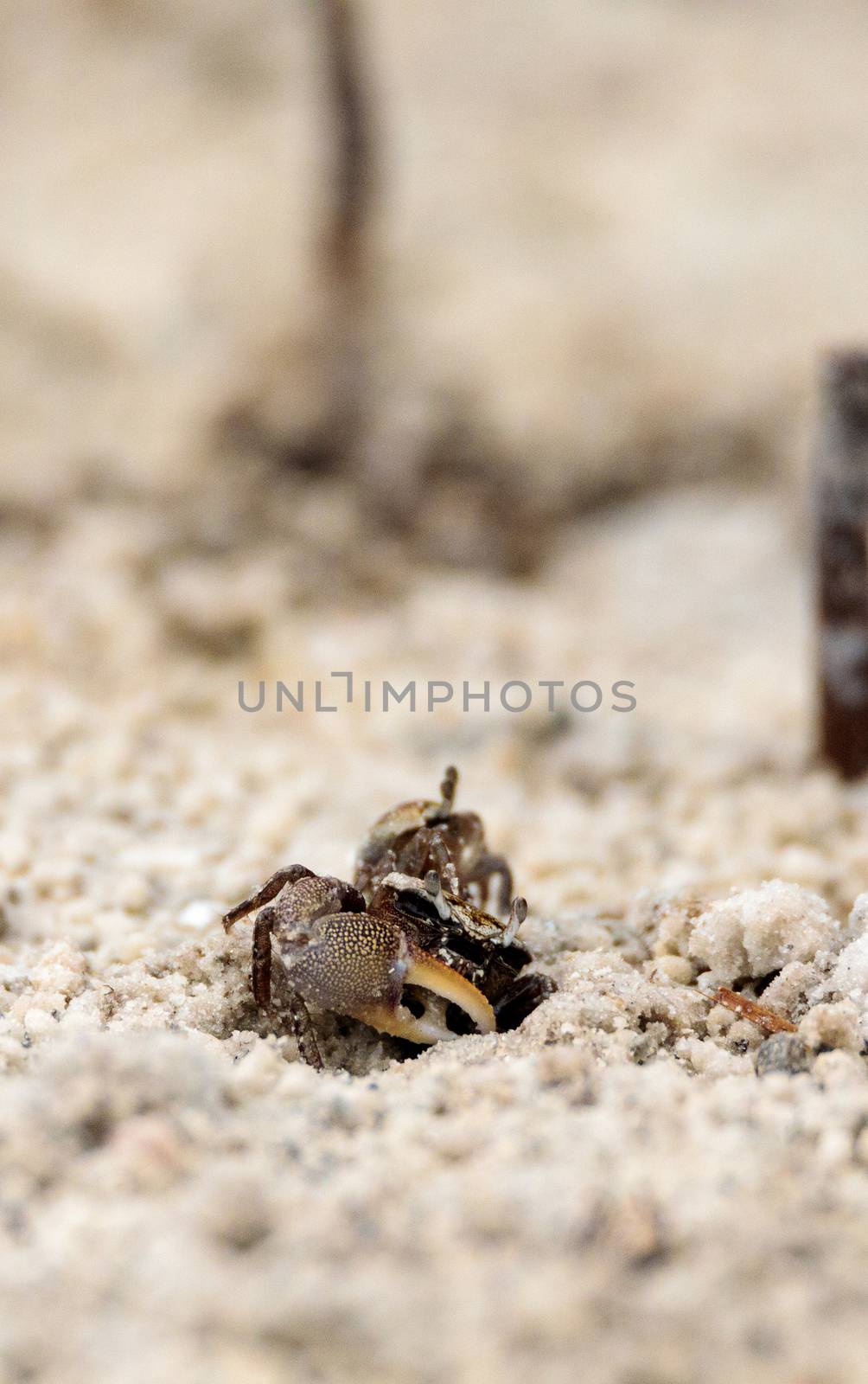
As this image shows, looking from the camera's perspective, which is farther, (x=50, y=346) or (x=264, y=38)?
(x=264, y=38)

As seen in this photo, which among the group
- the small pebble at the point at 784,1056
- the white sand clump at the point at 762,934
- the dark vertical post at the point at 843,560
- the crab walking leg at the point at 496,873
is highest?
the dark vertical post at the point at 843,560

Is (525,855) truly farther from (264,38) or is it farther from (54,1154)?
(264,38)

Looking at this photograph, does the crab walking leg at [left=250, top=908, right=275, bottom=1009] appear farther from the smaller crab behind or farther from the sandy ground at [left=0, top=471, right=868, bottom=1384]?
the smaller crab behind

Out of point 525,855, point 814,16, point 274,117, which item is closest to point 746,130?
point 814,16

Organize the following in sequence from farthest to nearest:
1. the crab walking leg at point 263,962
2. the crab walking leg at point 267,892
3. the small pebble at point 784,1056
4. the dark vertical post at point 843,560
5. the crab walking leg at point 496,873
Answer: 1. the dark vertical post at point 843,560
2. the crab walking leg at point 496,873
3. the crab walking leg at point 267,892
4. the crab walking leg at point 263,962
5. the small pebble at point 784,1056

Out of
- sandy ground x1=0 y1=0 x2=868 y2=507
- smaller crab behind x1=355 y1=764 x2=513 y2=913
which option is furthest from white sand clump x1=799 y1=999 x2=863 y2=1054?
sandy ground x1=0 y1=0 x2=868 y2=507

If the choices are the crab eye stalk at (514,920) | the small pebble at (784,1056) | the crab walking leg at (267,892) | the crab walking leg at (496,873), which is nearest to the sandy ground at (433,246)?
the crab walking leg at (496,873)

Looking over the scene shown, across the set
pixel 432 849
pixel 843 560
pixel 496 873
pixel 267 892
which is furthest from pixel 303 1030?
pixel 843 560

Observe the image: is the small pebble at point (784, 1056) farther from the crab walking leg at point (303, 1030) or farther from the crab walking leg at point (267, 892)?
the crab walking leg at point (267, 892)
